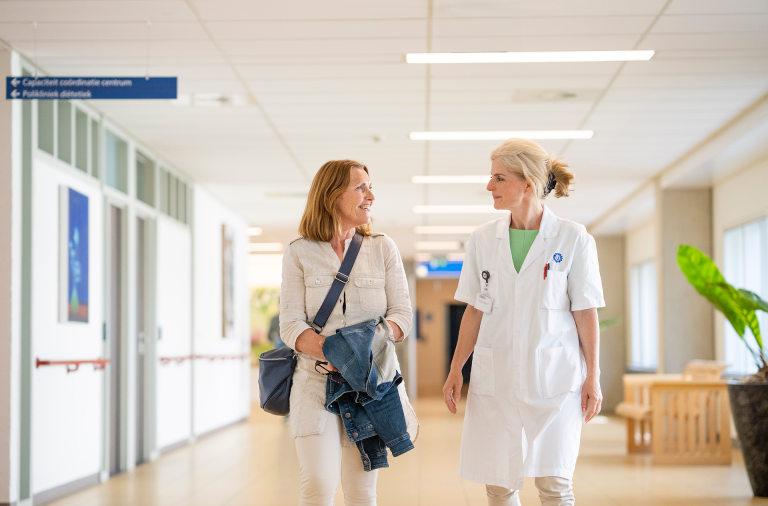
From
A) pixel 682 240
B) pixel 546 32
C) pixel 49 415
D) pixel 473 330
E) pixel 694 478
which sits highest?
pixel 546 32

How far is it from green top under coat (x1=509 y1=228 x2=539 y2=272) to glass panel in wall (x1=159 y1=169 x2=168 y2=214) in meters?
5.94

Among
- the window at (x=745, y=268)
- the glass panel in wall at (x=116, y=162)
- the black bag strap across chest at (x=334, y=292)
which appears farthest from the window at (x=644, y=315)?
the black bag strap across chest at (x=334, y=292)

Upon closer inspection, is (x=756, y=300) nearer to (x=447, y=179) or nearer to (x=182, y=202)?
(x=447, y=179)

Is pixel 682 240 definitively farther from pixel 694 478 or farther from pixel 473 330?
pixel 473 330

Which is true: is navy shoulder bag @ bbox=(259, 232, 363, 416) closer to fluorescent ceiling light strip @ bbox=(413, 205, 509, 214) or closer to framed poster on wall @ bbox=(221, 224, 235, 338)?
framed poster on wall @ bbox=(221, 224, 235, 338)

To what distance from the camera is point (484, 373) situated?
268 centimetres

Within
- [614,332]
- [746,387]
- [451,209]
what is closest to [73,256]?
[746,387]

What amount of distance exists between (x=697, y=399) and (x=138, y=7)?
229 inches

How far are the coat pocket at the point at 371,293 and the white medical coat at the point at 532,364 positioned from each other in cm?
38

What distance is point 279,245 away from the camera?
53.3 feet

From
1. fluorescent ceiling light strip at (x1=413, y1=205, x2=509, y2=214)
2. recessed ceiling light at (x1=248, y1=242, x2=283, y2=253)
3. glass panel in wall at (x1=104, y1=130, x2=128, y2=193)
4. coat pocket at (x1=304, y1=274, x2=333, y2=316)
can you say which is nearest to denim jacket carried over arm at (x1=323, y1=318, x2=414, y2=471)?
coat pocket at (x1=304, y1=274, x2=333, y2=316)

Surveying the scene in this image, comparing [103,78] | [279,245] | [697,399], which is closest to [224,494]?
[103,78]

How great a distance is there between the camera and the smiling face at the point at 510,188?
2740 mm

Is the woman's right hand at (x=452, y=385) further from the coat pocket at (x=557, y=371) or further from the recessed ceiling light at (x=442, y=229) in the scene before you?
the recessed ceiling light at (x=442, y=229)
